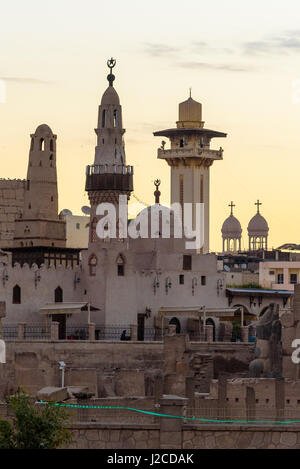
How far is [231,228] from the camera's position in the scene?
160750mm

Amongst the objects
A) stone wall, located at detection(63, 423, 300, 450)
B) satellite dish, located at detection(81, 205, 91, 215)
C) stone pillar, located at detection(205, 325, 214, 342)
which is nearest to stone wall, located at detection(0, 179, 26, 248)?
satellite dish, located at detection(81, 205, 91, 215)

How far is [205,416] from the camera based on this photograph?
6762 cm

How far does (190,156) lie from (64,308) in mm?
43595

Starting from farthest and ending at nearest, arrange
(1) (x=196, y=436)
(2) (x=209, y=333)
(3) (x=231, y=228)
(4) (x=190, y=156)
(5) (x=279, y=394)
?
(3) (x=231, y=228)
(4) (x=190, y=156)
(2) (x=209, y=333)
(5) (x=279, y=394)
(1) (x=196, y=436)

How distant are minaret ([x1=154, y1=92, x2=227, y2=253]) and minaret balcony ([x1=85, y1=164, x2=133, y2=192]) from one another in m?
34.1

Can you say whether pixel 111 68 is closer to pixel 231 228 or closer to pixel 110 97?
pixel 110 97

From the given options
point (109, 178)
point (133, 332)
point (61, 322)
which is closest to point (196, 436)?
point (133, 332)

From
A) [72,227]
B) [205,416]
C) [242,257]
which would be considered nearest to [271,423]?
[205,416]

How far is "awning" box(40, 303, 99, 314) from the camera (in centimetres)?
9006

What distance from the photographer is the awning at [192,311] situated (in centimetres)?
9481

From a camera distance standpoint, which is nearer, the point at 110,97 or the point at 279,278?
the point at 110,97

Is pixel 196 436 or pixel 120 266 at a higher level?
pixel 120 266

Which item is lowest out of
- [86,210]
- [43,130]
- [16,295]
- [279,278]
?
[16,295]

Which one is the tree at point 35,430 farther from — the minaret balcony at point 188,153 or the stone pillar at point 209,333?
the minaret balcony at point 188,153
